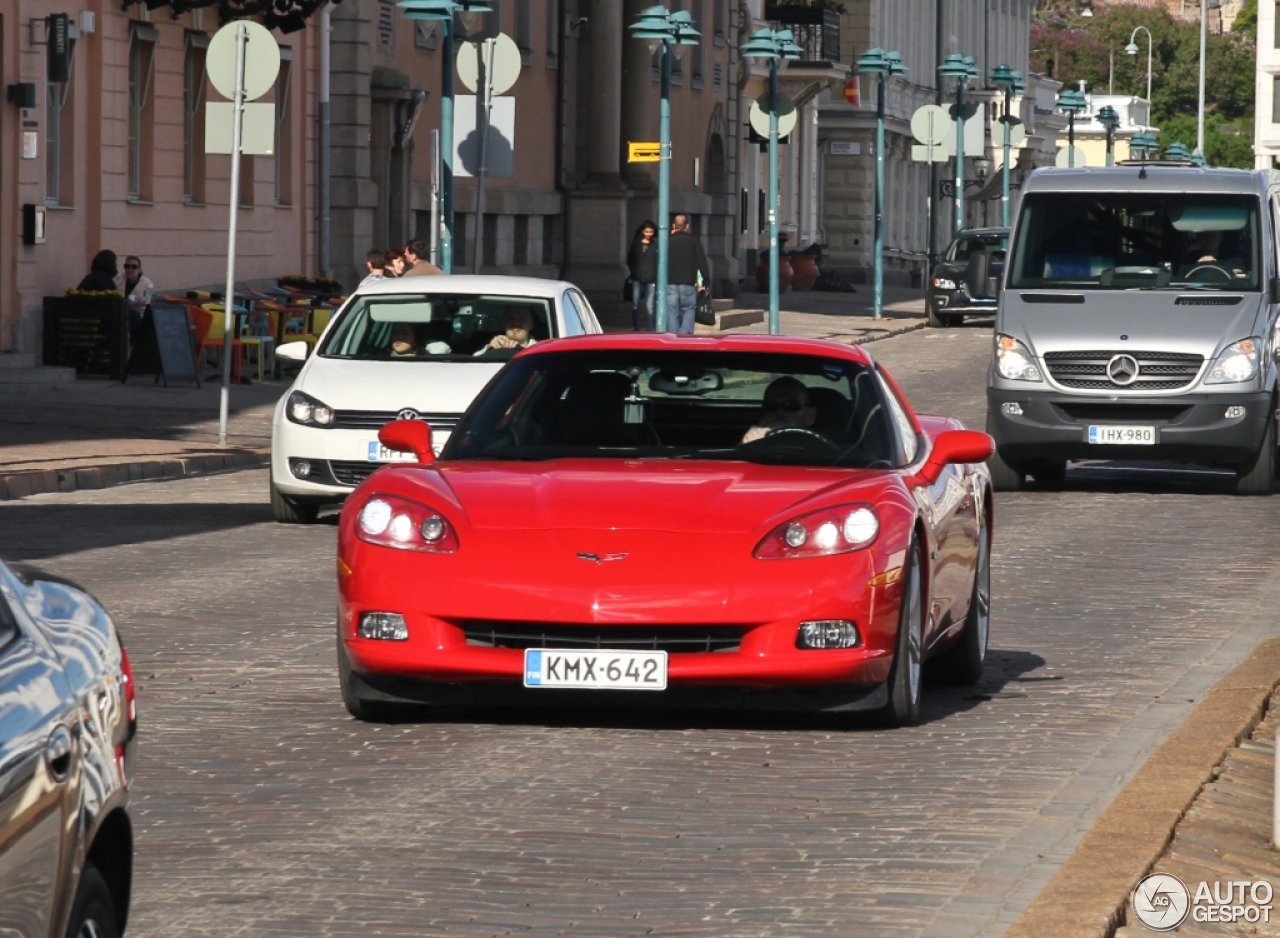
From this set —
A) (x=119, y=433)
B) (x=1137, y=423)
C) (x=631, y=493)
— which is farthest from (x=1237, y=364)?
(x=631, y=493)

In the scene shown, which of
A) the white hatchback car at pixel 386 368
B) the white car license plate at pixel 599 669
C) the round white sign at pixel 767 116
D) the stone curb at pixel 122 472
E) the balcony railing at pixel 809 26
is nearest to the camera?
the white car license plate at pixel 599 669

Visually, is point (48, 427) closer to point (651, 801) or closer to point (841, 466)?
point (841, 466)

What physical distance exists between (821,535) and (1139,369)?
37.7ft

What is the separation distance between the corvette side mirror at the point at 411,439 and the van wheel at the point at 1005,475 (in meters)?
11.3

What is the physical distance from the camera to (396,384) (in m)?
17.3

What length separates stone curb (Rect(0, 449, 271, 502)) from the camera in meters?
19.6

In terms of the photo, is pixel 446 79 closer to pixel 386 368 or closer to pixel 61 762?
pixel 386 368

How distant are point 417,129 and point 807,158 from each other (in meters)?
33.5

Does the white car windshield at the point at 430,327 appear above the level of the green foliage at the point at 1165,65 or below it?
below

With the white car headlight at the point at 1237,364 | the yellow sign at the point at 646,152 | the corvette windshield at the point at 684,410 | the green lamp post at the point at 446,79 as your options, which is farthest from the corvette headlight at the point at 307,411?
the yellow sign at the point at 646,152

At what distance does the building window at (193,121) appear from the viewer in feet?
115

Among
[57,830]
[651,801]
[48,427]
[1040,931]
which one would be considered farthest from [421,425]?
[48,427]

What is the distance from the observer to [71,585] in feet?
17.3

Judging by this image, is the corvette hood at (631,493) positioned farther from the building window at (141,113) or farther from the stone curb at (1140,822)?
the building window at (141,113)
